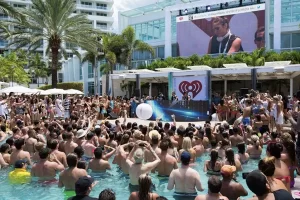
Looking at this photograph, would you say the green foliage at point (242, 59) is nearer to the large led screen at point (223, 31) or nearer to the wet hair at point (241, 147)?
the large led screen at point (223, 31)

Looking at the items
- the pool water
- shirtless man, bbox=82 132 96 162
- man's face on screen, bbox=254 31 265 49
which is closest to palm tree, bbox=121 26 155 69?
man's face on screen, bbox=254 31 265 49

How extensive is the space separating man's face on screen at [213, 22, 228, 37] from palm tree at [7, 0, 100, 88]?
19.1 m

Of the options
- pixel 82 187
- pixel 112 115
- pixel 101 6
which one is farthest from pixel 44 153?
pixel 101 6

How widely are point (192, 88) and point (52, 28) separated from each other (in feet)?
36.2

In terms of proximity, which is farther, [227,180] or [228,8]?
[228,8]

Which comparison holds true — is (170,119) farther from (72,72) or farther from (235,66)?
(72,72)

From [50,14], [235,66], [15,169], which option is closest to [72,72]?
[50,14]

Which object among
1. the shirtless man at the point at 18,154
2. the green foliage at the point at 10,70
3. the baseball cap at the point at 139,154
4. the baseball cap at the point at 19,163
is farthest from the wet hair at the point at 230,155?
the green foliage at the point at 10,70

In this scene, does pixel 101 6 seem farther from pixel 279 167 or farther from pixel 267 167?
pixel 267 167

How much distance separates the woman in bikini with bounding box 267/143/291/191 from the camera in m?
5.26

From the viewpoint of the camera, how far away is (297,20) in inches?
1506

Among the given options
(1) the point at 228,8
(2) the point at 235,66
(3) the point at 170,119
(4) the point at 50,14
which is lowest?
(3) the point at 170,119

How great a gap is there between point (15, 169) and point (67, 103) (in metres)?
13.5

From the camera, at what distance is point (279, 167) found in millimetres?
5414
